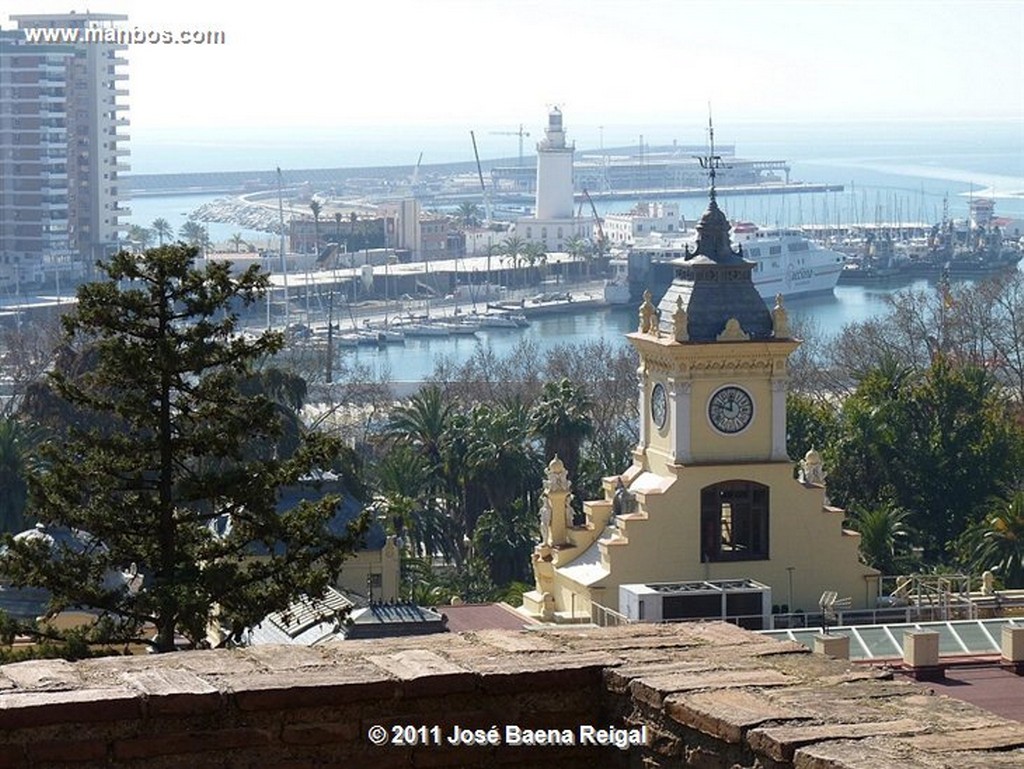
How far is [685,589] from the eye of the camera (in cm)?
3033

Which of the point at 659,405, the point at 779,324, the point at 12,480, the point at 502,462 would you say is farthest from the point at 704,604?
the point at 12,480

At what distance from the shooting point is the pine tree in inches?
809

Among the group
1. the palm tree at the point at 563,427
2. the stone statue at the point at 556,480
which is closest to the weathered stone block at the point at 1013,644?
the stone statue at the point at 556,480

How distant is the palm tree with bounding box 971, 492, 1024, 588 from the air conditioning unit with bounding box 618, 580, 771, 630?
1027cm

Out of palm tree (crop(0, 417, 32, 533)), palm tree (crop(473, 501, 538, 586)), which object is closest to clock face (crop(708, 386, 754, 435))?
palm tree (crop(473, 501, 538, 586))

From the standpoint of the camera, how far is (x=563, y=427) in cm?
5184

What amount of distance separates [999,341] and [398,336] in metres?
82.1

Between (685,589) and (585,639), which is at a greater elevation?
(585,639)

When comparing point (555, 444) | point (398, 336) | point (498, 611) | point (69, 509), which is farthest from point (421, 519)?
point (398, 336)

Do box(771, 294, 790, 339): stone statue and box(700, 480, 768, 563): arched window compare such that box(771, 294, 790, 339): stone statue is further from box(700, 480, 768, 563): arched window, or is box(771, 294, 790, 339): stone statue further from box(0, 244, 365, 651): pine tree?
box(0, 244, 365, 651): pine tree

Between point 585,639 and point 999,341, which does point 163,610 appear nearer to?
point 585,639

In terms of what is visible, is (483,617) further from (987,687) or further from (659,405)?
(987,687)

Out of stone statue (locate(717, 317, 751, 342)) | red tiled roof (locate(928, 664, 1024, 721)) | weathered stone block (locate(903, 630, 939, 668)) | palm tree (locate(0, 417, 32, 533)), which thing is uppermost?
stone statue (locate(717, 317, 751, 342))

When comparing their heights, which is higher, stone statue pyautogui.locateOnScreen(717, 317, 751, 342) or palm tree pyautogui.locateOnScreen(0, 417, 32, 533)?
stone statue pyautogui.locateOnScreen(717, 317, 751, 342)
